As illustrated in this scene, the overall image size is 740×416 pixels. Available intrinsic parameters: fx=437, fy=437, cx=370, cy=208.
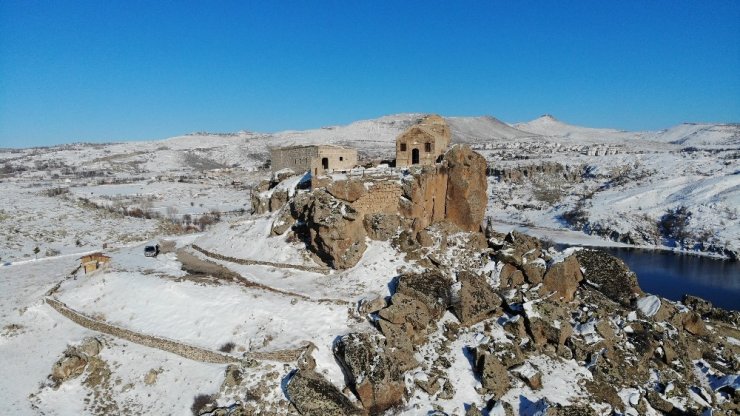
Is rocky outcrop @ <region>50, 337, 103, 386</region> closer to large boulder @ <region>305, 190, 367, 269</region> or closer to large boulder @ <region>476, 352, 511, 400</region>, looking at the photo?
large boulder @ <region>305, 190, 367, 269</region>

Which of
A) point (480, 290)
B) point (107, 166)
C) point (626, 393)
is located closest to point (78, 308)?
point (480, 290)

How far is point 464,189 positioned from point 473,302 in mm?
9388

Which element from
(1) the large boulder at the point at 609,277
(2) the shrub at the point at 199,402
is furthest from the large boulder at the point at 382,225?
(2) the shrub at the point at 199,402

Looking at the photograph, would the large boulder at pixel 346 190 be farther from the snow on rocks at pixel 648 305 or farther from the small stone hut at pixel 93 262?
the snow on rocks at pixel 648 305

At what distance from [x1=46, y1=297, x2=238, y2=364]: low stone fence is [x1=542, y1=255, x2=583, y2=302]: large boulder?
1754cm

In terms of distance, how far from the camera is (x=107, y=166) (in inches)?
6722

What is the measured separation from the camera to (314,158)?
36312mm

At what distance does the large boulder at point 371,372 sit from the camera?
1777 cm

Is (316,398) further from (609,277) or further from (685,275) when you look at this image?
(685,275)

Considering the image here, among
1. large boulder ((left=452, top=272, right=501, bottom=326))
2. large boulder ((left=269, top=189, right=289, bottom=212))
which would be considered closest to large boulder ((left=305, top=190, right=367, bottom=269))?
large boulder ((left=452, top=272, right=501, bottom=326))

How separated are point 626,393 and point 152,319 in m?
23.1

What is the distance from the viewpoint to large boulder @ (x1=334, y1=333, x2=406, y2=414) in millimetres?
17766

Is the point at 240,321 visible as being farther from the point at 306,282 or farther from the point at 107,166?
the point at 107,166

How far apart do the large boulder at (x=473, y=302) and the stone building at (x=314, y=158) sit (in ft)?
49.2
